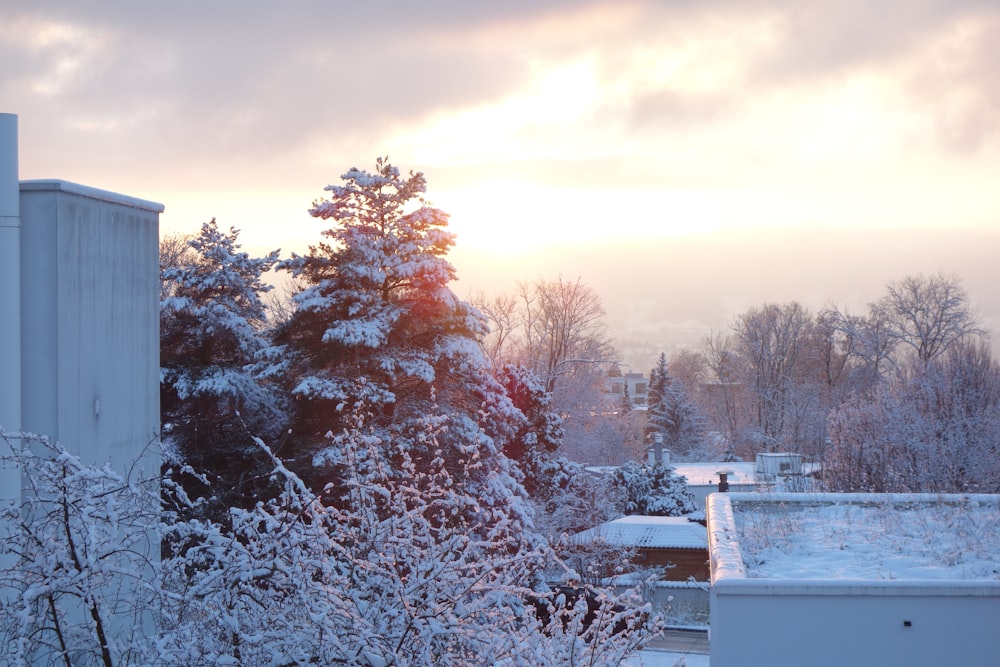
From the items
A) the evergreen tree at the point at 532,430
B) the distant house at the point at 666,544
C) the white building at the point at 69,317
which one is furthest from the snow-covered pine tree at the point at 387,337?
the white building at the point at 69,317

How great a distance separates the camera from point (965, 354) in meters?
29.3

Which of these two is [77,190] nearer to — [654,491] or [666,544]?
[666,544]

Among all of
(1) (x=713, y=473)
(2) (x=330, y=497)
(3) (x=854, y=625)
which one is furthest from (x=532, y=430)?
(3) (x=854, y=625)

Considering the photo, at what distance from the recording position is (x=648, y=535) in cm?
2667

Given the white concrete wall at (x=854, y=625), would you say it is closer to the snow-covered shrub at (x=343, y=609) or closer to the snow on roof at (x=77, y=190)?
the snow-covered shrub at (x=343, y=609)

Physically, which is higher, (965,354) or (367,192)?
(367,192)

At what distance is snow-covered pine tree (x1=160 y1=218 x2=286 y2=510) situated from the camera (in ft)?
64.6

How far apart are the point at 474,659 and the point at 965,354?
29.4 metres

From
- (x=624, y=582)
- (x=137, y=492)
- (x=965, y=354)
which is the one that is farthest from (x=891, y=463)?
(x=137, y=492)

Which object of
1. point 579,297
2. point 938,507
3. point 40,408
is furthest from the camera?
point 579,297

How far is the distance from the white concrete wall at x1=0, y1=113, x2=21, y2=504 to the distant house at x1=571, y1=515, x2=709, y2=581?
19292mm

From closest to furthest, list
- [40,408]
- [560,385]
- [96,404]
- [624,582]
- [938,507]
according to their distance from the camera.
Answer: [40,408] < [96,404] < [938,507] < [624,582] < [560,385]

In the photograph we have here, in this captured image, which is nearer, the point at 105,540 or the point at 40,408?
the point at 105,540

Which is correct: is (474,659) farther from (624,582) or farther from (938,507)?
(624,582)
